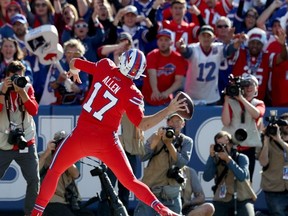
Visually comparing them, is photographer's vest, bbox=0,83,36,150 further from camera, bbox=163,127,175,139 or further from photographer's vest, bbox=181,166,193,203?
photographer's vest, bbox=181,166,193,203

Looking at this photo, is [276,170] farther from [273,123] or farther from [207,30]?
[207,30]

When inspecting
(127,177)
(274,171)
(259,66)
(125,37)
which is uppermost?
(125,37)

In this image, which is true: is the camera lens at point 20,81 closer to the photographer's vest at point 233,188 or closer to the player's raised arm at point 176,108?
the player's raised arm at point 176,108

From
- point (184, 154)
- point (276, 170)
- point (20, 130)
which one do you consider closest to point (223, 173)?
point (184, 154)

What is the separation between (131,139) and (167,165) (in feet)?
2.37

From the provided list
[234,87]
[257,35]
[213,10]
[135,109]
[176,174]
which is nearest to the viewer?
[135,109]

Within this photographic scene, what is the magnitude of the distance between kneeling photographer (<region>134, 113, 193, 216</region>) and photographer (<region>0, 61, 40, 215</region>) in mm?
1335

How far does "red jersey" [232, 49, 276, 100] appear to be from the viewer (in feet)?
47.9

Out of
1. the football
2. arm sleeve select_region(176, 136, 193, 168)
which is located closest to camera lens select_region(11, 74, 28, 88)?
arm sleeve select_region(176, 136, 193, 168)

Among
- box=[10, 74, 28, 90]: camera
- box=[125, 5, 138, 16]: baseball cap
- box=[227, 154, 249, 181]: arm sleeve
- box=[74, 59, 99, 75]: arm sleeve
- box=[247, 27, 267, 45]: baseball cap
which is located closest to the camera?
box=[74, 59, 99, 75]: arm sleeve

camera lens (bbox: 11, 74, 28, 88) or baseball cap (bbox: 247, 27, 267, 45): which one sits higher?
baseball cap (bbox: 247, 27, 267, 45)

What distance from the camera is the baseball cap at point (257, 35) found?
48.3ft

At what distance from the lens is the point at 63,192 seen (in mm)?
12812

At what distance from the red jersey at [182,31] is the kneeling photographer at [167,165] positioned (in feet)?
9.23
